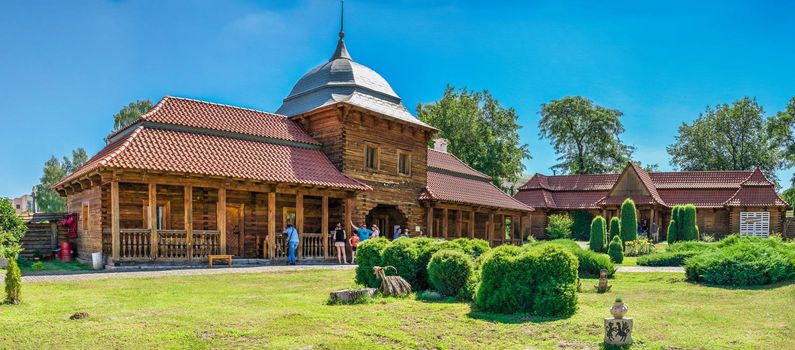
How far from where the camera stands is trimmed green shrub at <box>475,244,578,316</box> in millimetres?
9484

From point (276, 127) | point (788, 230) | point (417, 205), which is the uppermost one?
point (276, 127)

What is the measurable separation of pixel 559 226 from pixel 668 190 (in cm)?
1111

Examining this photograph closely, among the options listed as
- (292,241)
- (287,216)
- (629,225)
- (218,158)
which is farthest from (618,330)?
(629,225)

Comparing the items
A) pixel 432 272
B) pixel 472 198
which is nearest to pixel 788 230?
pixel 472 198

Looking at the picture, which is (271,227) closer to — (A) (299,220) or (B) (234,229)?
(A) (299,220)

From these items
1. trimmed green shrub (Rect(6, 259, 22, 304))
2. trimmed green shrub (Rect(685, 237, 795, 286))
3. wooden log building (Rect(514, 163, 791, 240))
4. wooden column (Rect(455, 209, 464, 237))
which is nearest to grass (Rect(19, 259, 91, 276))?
trimmed green shrub (Rect(6, 259, 22, 304))

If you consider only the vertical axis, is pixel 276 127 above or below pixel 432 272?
above

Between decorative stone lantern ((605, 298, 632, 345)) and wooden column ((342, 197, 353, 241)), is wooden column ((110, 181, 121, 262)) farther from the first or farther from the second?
decorative stone lantern ((605, 298, 632, 345))

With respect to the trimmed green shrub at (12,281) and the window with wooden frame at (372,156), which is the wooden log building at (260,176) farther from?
the trimmed green shrub at (12,281)

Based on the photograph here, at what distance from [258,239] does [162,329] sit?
1491 centimetres

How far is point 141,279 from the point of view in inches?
555

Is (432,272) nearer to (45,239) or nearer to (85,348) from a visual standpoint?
(85,348)

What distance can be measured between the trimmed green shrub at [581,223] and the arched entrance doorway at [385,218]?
24.2 meters

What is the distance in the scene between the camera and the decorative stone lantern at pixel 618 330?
7.54m
